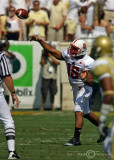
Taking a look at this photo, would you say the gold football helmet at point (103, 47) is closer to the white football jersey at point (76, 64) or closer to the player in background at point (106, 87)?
the player in background at point (106, 87)

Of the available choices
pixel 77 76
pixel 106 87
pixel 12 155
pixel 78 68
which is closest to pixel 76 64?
pixel 78 68

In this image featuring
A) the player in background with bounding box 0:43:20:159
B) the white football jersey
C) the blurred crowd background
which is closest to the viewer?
the player in background with bounding box 0:43:20:159

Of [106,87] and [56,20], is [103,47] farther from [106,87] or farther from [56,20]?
[56,20]

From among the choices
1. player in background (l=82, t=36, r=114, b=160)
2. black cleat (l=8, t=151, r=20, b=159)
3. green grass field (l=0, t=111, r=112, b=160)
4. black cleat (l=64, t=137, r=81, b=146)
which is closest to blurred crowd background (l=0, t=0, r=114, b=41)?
green grass field (l=0, t=111, r=112, b=160)

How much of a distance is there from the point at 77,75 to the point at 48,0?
281 inches

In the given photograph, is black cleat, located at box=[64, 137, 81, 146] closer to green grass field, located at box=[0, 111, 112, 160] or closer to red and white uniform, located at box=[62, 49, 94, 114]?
green grass field, located at box=[0, 111, 112, 160]

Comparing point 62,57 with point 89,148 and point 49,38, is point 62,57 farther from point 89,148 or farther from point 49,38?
point 49,38

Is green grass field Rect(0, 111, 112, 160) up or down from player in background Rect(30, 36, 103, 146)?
down

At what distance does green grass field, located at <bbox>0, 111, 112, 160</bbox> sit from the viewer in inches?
305

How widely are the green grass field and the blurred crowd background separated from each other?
8.90 ft

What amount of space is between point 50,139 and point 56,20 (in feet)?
23.1

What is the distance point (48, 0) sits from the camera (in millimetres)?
16141

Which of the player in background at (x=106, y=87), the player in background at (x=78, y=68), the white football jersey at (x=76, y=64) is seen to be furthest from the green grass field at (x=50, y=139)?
the player in background at (x=106, y=87)

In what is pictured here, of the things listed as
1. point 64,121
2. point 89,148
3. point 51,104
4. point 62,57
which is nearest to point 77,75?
Result: point 62,57
